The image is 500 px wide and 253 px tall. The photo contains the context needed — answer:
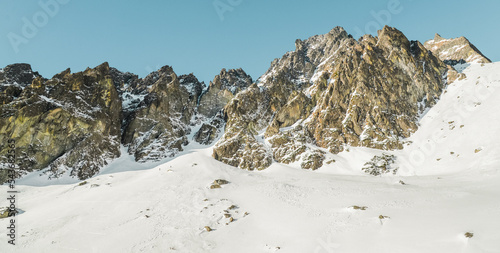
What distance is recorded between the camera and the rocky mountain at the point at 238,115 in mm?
61938

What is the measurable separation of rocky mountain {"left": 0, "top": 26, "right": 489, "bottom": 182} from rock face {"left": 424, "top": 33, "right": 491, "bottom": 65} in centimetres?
126

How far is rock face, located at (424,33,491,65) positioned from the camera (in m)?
96.7

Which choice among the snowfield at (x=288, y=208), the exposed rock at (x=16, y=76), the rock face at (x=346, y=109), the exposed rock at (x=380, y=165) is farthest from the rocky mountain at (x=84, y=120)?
the exposed rock at (x=380, y=165)

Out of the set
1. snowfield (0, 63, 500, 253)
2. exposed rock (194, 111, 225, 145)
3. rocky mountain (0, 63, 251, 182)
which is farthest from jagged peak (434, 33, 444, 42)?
rocky mountain (0, 63, 251, 182)

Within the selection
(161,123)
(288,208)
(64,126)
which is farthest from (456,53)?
(64,126)

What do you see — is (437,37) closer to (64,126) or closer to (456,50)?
(456,50)

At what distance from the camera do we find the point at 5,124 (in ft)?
191

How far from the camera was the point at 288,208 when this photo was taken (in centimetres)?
3116

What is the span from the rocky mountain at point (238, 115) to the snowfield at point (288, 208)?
28.6 feet

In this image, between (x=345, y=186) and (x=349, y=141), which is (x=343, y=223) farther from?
(x=349, y=141)

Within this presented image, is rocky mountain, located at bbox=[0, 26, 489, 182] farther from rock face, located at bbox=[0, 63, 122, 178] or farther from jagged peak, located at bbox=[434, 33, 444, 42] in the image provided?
jagged peak, located at bbox=[434, 33, 444, 42]

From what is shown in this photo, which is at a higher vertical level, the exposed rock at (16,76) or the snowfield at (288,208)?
the exposed rock at (16,76)

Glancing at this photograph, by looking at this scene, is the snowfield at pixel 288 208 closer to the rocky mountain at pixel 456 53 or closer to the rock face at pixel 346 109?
the rock face at pixel 346 109

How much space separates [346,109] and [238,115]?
37536 mm
